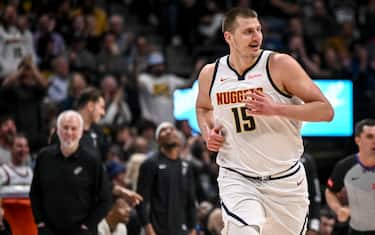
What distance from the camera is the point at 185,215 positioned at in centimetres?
1160

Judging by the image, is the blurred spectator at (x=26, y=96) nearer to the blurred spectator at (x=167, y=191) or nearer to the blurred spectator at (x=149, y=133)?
the blurred spectator at (x=149, y=133)

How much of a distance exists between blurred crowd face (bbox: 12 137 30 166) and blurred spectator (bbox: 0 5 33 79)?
3489mm

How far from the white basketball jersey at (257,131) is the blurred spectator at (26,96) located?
6.55m

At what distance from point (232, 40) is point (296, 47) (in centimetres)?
984

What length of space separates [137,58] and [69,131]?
740 cm

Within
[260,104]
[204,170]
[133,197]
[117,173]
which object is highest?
[260,104]

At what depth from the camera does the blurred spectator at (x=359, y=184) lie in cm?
1048

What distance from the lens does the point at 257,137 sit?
8117mm

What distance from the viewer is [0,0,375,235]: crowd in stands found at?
47.2 feet

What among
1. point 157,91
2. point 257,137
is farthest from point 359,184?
point 157,91

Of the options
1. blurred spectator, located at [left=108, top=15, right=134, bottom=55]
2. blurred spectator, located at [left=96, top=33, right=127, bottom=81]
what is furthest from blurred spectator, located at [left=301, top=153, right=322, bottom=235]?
blurred spectator, located at [left=108, top=15, right=134, bottom=55]

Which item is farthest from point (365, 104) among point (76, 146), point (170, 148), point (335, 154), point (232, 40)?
point (232, 40)

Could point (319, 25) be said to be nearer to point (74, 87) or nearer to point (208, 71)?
point (74, 87)

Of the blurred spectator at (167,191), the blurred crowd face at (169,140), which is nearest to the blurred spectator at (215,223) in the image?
the blurred spectator at (167,191)
